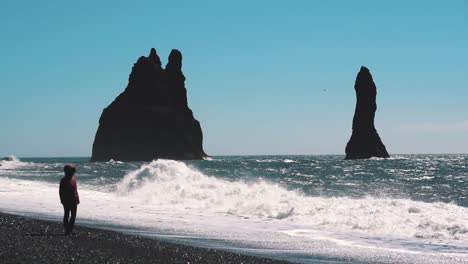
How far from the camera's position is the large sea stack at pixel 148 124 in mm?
144500

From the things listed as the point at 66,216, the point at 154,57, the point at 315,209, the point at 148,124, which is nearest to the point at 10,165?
the point at 148,124

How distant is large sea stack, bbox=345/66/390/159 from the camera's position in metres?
138

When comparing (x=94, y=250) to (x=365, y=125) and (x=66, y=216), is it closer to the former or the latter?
(x=66, y=216)

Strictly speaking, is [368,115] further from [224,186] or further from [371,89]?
[224,186]

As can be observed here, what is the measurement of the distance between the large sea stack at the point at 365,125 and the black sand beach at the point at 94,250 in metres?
129

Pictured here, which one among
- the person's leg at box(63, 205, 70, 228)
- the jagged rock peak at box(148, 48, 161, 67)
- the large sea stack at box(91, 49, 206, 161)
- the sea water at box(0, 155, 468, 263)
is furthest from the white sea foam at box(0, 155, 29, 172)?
the person's leg at box(63, 205, 70, 228)

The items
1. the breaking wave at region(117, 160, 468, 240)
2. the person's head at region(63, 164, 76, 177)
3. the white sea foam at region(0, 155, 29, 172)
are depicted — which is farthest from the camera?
the white sea foam at region(0, 155, 29, 172)

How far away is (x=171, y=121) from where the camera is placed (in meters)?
148

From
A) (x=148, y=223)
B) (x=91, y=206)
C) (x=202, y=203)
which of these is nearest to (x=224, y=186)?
(x=202, y=203)

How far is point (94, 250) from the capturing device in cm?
1067

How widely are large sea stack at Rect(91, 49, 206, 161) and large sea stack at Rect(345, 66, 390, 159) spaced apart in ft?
138

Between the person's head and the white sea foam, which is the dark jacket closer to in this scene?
the person's head

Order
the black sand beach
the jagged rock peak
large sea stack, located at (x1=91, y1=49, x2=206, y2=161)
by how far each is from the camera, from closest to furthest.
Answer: the black sand beach < large sea stack, located at (x1=91, y1=49, x2=206, y2=161) < the jagged rock peak

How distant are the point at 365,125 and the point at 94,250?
450 ft
